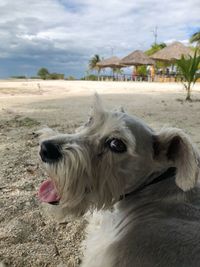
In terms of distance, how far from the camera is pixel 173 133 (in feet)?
8.00

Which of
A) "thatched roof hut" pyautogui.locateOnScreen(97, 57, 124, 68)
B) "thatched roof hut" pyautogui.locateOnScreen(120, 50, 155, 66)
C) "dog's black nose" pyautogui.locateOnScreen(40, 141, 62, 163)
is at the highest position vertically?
"dog's black nose" pyautogui.locateOnScreen(40, 141, 62, 163)

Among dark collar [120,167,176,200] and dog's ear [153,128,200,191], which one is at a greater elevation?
dog's ear [153,128,200,191]

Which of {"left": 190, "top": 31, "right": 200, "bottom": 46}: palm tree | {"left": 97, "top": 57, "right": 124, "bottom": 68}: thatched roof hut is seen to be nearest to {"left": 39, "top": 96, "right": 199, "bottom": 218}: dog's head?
{"left": 190, "top": 31, "right": 200, "bottom": 46}: palm tree

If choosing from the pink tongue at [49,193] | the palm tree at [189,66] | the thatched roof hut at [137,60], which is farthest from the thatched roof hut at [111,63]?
the pink tongue at [49,193]

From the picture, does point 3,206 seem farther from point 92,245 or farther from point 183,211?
point 183,211

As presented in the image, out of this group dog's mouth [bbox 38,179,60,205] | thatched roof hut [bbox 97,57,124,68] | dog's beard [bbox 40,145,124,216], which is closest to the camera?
dog's beard [bbox 40,145,124,216]

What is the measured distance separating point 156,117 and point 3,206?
7.05 metres

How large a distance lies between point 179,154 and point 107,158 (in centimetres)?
46

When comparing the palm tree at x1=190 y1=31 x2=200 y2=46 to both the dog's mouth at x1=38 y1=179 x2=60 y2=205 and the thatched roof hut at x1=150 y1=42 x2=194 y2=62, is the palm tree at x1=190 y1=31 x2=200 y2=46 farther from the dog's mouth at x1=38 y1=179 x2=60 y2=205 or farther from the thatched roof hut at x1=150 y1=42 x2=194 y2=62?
the dog's mouth at x1=38 y1=179 x2=60 y2=205

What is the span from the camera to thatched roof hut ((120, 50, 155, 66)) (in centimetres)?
5944

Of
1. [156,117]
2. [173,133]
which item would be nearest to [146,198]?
[173,133]

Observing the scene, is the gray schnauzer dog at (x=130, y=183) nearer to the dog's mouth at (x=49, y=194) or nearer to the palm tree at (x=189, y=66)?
the dog's mouth at (x=49, y=194)

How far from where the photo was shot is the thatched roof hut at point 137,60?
59438 millimetres

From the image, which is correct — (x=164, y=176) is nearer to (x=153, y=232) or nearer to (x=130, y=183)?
(x=130, y=183)
